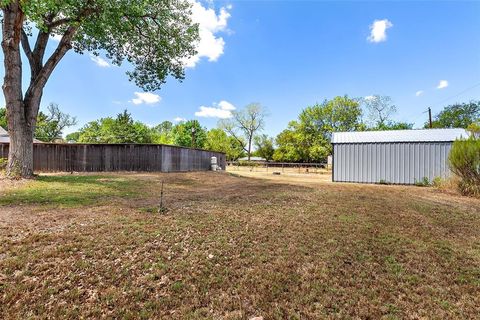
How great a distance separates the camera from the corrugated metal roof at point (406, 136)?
1349cm

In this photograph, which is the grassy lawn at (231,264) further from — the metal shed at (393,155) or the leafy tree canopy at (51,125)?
the leafy tree canopy at (51,125)

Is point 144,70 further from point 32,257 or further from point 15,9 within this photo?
point 32,257

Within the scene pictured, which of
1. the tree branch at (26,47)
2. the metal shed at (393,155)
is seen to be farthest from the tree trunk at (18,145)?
the metal shed at (393,155)

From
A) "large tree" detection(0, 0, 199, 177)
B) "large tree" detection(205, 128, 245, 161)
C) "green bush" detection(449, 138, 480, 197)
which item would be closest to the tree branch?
"large tree" detection(0, 0, 199, 177)

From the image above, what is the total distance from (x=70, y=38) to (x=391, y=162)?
55.7 feet

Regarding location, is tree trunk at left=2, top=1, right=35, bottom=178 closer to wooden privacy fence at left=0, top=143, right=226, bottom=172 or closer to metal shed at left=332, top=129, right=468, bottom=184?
wooden privacy fence at left=0, top=143, right=226, bottom=172

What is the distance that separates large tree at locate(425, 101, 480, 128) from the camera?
120 feet

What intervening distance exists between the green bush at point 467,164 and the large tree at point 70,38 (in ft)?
41.8

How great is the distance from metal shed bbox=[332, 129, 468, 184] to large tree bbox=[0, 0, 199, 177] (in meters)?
11.2

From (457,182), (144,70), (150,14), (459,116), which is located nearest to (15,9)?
(150,14)

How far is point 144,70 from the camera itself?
1330 centimetres

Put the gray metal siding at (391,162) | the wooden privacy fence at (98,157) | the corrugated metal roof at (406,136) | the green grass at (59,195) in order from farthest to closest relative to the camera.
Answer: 1. the wooden privacy fence at (98,157)
2. the corrugated metal roof at (406,136)
3. the gray metal siding at (391,162)
4. the green grass at (59,195)

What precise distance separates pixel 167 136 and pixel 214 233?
57.8 meters

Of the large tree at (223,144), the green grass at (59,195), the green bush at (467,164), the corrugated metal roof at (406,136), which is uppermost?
the large tree at (223,144)
